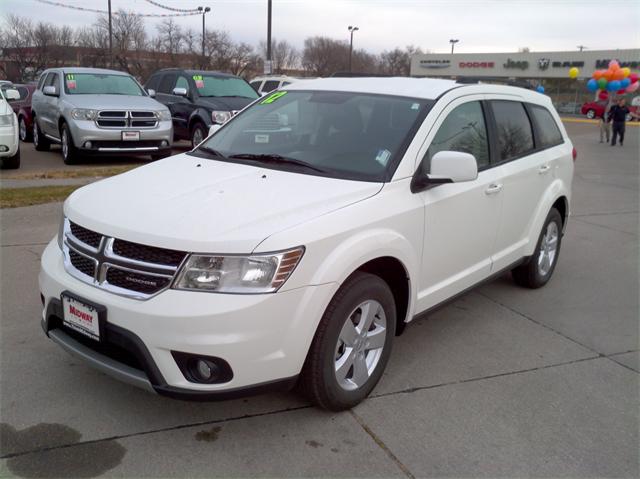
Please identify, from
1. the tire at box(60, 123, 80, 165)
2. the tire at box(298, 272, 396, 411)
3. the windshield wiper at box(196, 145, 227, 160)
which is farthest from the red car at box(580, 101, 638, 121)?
the tire at box(298, 272, 396, 411)

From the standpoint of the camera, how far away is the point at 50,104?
11797 mm

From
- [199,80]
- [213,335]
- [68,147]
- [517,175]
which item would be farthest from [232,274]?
[199,80]

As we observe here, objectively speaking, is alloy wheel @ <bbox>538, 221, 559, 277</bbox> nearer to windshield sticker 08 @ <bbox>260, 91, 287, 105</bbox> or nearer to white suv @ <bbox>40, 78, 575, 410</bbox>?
white suv @ <bbox>40, 78, 575, 410</bbox>

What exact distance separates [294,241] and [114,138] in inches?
354

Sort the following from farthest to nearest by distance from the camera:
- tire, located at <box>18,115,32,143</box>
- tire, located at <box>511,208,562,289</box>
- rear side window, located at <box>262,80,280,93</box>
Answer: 1. rear side window, located at <box>262,80,280,93</box>
2. tire, located at <box>18,115,32,143</box>
3. tire, located at <box>511,208,562,289</box>

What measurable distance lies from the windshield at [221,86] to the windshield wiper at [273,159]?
948cm

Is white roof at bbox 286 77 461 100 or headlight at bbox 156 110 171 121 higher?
white roof at bbox 286 77 461 100

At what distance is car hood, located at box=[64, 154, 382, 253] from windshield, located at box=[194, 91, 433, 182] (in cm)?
20

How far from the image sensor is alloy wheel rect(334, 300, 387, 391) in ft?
10.4

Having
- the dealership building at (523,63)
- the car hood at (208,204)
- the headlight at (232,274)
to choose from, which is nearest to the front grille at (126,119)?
the car hood at (208,204)

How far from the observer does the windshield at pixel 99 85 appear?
1152cm

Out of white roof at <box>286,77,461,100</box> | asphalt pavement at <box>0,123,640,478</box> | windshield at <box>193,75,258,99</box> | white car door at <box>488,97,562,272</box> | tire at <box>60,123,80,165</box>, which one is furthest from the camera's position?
windshield at <box>193,75,258,99</box>

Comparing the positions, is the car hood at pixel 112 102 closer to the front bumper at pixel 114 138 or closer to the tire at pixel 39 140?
the front bumper at pixel 114 138

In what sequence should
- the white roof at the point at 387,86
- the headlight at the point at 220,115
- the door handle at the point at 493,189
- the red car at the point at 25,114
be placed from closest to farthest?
the white roof at the point at 387,86, the door handle at the point at 493,189, the headlight at the point at 220,115, the red car at the point at 25,114
